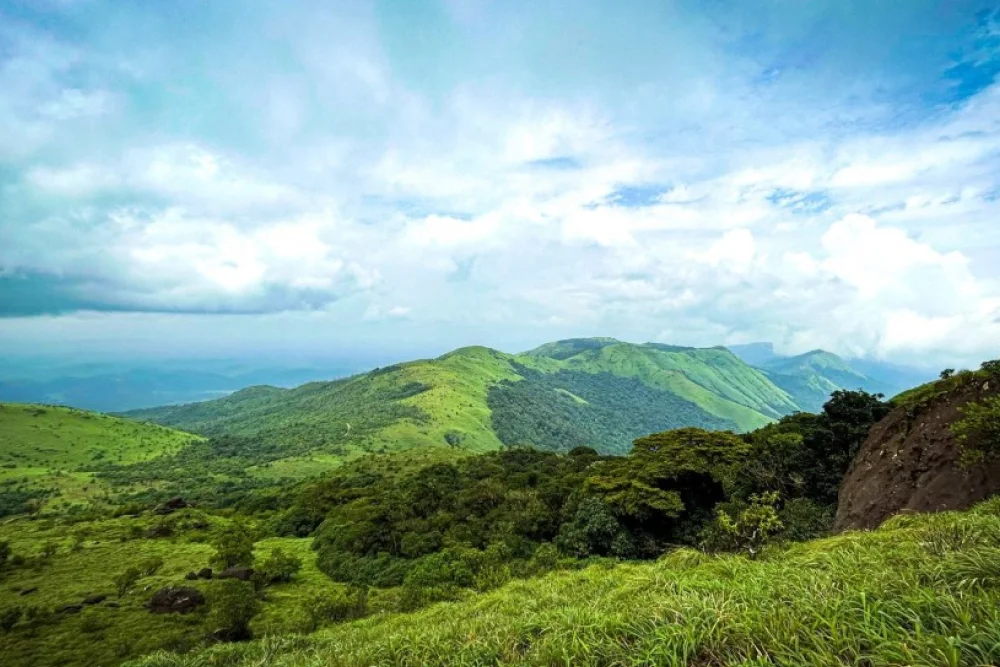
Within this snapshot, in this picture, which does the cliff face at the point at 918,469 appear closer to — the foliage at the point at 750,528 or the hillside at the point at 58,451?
the foliage at the point at 750,528

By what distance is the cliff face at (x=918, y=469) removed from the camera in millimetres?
19688

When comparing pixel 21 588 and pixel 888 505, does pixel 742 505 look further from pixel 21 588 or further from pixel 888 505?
pixel 21 588

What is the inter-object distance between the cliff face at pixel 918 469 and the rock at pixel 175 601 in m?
48.5

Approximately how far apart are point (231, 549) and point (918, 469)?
62.0 meters

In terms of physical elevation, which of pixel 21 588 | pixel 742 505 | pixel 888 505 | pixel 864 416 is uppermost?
pixel 864 416

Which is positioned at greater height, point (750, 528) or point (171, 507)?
point (750, 528)

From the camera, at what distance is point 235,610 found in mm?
35938

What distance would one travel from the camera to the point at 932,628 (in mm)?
6371

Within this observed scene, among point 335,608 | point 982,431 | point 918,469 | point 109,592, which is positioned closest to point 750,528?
point 918,469

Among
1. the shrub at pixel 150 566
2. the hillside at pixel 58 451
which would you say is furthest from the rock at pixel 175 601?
the hillside at pixel 58 451

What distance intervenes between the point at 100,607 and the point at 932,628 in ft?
183

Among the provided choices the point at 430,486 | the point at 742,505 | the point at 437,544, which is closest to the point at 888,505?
the point at 742,505

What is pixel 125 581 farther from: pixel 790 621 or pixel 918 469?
pixel 918 469

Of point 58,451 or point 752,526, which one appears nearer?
point 752,526
